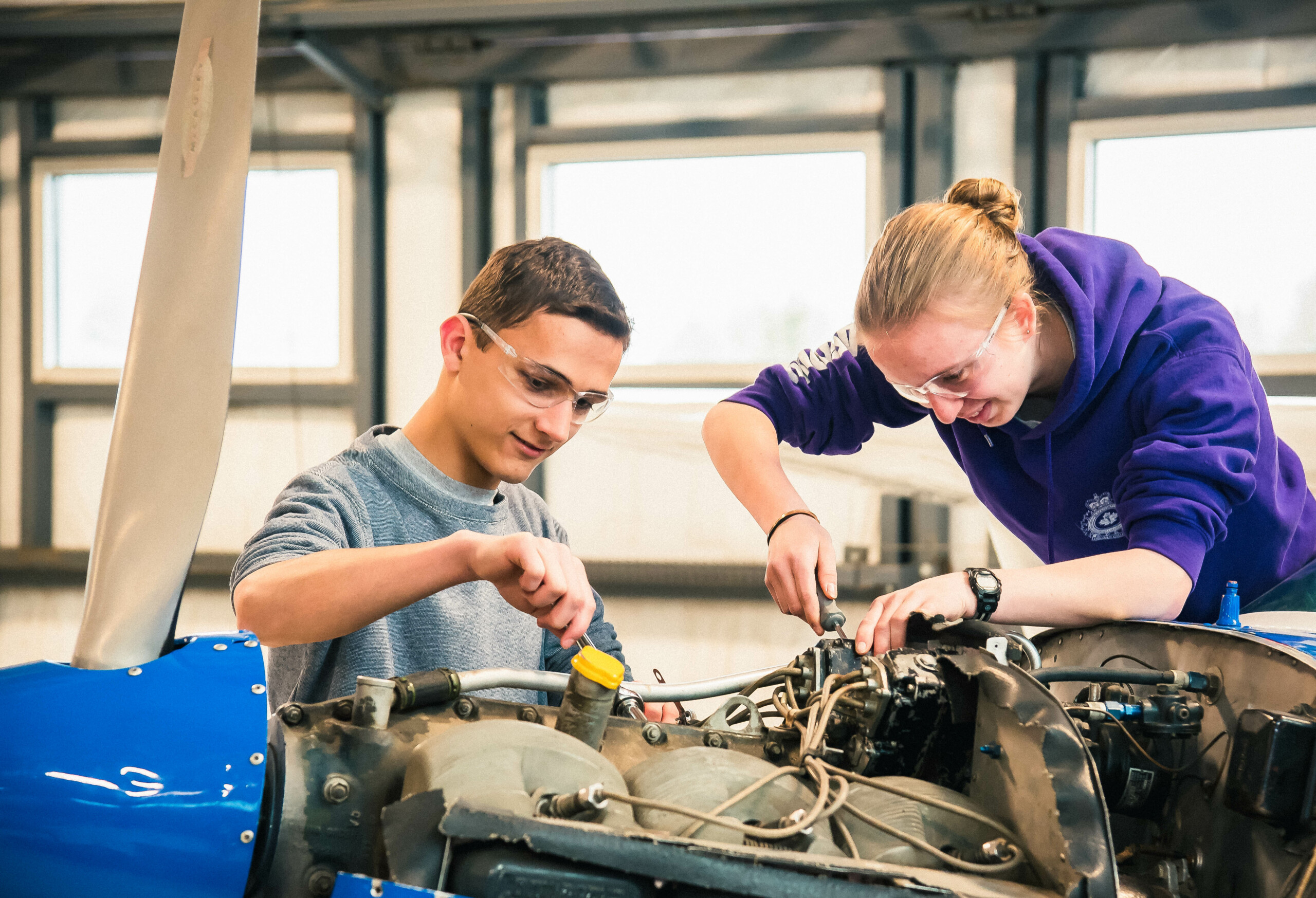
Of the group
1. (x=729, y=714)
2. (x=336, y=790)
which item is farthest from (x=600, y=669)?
(x=729, y=714)

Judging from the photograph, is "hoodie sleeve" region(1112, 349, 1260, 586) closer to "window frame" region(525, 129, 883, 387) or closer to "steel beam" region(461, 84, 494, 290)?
"window frame" region(525, 129, 883, 387)

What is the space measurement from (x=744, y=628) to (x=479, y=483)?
3161mm

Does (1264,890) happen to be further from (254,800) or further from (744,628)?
(744,628)

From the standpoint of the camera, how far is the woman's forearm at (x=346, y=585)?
3.28 ft

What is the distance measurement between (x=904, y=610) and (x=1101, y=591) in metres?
0.28


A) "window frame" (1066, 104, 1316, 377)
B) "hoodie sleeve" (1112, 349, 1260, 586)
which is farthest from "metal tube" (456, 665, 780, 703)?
"window frame" (1066, 104, 1316, 377)

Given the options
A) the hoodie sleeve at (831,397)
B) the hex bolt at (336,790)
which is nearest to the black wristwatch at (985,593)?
the hoodie sleeve at (831,397)

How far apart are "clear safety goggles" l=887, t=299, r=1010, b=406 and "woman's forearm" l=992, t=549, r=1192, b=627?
29cm

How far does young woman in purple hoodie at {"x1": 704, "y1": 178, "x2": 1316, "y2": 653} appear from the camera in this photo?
1.18 meters

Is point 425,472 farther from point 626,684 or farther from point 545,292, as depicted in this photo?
point 626,684

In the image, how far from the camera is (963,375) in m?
1.32

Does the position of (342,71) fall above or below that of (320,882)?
above

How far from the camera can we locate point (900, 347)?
1.31 meters

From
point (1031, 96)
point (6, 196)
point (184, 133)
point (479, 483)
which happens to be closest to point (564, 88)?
point (1031, 96)
